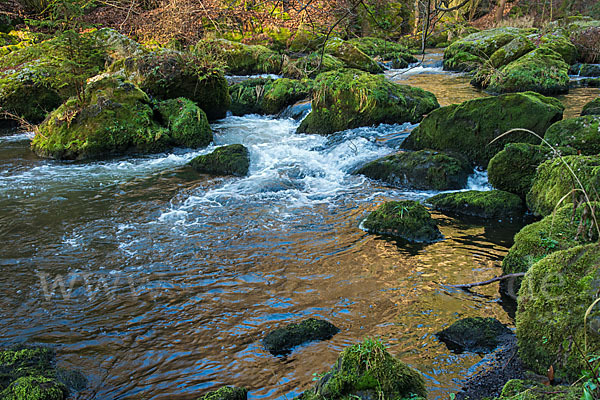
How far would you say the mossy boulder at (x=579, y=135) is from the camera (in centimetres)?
766

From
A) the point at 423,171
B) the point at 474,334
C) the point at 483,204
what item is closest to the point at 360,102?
the point at 423,171

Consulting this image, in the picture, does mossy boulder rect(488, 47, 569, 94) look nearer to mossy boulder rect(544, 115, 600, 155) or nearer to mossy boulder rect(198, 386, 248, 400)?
mossy boulder rect(544, 115, 600, 155)

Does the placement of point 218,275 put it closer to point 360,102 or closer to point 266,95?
point 360,102

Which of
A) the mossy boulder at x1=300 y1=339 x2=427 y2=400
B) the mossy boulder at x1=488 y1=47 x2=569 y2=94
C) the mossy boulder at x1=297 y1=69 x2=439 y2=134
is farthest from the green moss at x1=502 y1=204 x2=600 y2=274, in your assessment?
the mossy boulder at x1=488 y1=47 x2=569 y2=94

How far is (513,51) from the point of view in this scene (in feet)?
59.9

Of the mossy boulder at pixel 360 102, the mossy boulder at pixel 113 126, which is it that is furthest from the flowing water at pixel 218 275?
the mossy boulder at pixel 360 102

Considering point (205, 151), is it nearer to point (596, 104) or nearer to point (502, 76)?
point (596, 104)

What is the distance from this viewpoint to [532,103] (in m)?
9.38

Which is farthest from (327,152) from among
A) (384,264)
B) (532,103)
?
(384,264)

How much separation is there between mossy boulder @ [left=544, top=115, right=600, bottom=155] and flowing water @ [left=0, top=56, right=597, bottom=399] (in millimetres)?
1555

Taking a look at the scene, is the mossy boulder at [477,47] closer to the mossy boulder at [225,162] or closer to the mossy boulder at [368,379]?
the mossy boulder at [225,162]

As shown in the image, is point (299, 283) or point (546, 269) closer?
point (546, 269)

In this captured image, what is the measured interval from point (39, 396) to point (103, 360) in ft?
2.65

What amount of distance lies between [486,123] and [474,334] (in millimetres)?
6421
